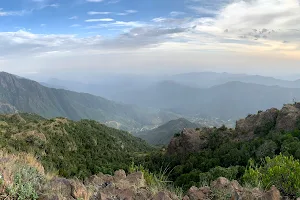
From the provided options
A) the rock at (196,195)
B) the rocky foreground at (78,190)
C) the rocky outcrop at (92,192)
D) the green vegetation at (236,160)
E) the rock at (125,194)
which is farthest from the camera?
the green vegetation at (236,160)

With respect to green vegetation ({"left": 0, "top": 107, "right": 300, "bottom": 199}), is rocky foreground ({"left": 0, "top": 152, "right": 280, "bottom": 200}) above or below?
above

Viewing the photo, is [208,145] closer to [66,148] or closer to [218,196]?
[66,148]

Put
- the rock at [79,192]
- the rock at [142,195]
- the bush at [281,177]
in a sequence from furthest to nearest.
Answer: the bush at [281,177]
the rock at [142,195]
the rock at [79,192]

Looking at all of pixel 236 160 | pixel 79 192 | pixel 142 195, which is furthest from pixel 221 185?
pixel 236 160

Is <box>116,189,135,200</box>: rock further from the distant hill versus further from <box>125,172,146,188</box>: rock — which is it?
the distant hill

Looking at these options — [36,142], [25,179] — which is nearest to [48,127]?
[36,142]

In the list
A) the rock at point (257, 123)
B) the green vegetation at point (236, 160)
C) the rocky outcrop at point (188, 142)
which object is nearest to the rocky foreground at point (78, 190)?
the green vegetation at point (236, 160)

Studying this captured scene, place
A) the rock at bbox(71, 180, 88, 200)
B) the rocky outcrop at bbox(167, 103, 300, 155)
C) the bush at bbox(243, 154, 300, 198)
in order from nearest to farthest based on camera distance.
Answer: the rock at bbox(71, 180, 88, 200), the bush at bbox(243, 154, 300, 198), the rocky outcrop at bbox(167, 103, 300, 155)

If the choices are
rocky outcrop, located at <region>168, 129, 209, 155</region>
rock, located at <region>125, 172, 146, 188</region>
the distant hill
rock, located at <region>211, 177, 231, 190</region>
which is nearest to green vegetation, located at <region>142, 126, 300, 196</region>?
rocky outcrop, located at <region>168, 129, 209, 155</region>

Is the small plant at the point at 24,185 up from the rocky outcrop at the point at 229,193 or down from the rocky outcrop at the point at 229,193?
up

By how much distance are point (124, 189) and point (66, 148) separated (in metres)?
56.3

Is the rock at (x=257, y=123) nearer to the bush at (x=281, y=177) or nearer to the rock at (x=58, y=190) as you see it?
the bush at (x=281, y=177)

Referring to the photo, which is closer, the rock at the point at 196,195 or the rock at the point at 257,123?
the rock at the point at 196,195

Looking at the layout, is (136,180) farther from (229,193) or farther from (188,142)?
(188,142)
